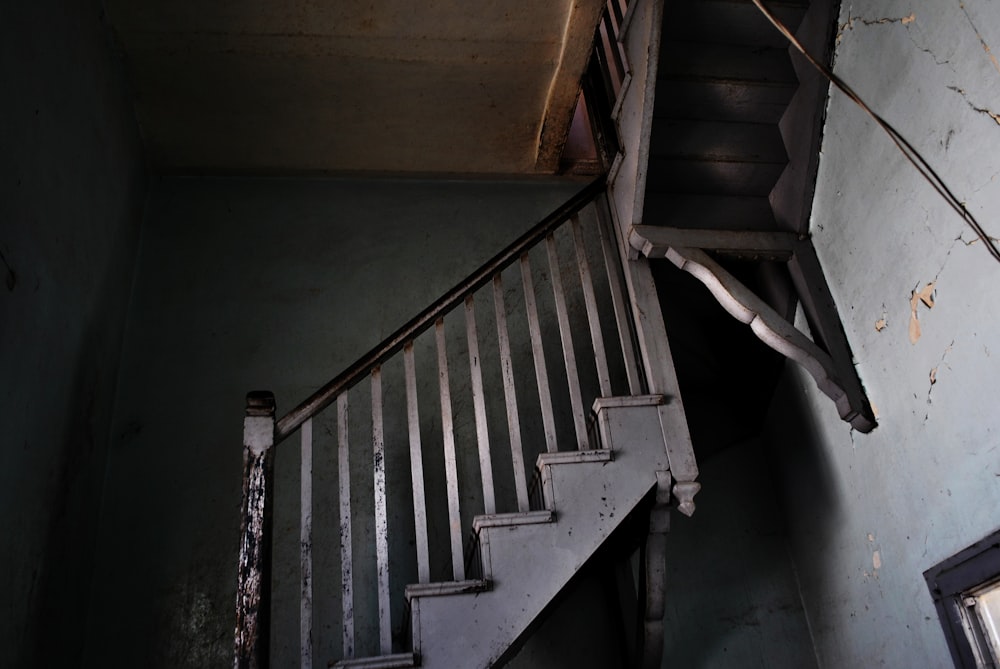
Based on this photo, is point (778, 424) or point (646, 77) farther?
point (778, 424)

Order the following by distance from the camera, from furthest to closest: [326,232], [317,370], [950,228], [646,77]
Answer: [326,232], [317,370], [646,77], [950,228]

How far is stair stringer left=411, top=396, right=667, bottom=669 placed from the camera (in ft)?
10.1

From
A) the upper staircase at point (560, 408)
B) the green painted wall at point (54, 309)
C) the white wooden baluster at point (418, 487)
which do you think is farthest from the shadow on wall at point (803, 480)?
the green painted wall at point (54, 309)

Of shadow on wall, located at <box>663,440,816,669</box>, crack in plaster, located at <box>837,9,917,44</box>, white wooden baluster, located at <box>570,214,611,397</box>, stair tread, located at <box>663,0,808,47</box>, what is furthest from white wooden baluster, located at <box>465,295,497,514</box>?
crack in plaster, located at <box>837,9,917,44</box>

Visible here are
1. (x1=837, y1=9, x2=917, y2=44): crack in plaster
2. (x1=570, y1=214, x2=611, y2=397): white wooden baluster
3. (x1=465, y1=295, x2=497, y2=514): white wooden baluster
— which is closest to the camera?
(x1=837, y1=9, x2=917, y2=44): crack in plaster

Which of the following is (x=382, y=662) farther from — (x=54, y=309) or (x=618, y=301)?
(x=54, y=309)

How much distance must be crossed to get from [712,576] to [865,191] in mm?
1979

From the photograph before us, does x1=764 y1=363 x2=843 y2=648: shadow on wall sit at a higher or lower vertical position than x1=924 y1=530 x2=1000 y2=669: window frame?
higher

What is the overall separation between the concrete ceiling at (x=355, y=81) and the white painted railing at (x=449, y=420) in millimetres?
800

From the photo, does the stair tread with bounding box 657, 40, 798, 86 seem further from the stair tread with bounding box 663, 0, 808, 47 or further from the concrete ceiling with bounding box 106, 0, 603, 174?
the concrete ceiling with bounding box 106, 0, 603, 174

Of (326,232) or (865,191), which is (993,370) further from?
(326,232)

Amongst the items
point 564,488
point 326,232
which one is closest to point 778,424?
point 564,488

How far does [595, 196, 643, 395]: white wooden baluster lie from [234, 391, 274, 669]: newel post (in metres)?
1.49

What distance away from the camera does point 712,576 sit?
170 inches
